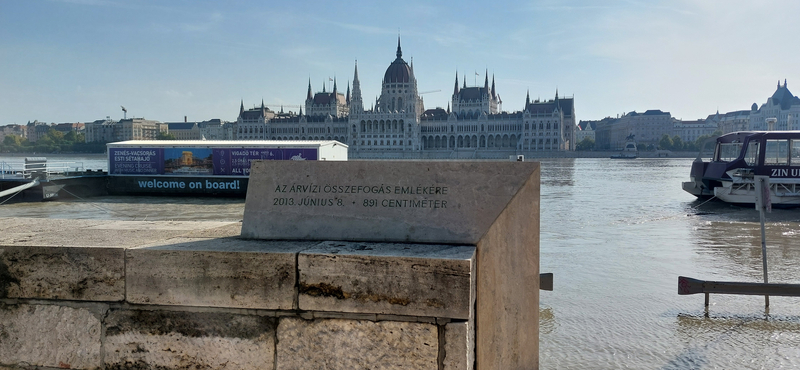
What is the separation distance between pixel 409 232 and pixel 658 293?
5407 mm

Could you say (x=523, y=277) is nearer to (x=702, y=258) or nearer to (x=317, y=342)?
(x=317, y=342)

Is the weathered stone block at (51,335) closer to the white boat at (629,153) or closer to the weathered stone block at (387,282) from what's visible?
→ the weathered stone block at (387,282)

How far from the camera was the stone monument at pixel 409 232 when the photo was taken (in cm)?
258

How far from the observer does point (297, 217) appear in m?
3.11

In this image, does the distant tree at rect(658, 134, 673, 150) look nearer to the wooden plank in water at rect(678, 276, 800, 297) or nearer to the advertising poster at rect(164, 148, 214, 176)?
the advertising poster at rect(164, 148, 214, 176)

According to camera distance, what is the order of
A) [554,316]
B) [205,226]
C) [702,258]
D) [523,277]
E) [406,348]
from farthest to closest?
[702,258] → [554,316] → [205,226] → [523,277] → [406,348]

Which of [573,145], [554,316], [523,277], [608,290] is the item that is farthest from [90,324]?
[573,145]

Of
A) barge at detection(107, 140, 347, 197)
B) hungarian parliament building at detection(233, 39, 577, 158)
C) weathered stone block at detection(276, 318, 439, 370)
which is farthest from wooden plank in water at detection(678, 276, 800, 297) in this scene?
hungarian parliament building at detection(233, 39, 577, 158)

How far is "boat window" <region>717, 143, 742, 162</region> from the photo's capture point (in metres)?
21.3

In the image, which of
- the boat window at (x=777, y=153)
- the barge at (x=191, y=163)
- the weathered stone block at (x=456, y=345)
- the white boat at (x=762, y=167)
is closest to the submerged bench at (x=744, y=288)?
the weathered stone block at (x=456, y=345)

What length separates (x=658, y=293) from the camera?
23.6ft

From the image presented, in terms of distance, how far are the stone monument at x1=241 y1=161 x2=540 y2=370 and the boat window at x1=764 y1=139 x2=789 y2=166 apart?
69.8 ft

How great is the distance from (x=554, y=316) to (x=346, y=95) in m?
140

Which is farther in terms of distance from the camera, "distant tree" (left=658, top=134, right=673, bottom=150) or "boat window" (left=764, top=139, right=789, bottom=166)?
"distant tree" (left=658, top=134, right=673, bottom=150)
